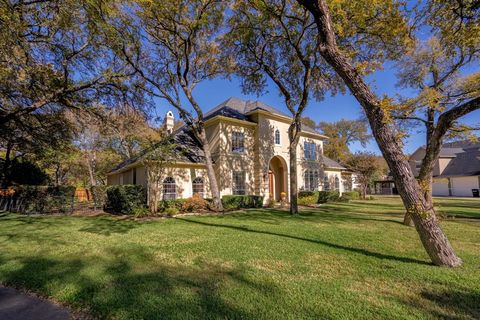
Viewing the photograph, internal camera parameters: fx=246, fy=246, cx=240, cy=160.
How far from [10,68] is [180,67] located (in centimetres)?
797

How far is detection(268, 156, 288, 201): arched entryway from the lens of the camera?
21.0 meters

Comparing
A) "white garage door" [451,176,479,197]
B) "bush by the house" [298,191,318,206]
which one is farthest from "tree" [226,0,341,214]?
"white garage door" [451,176,479,197]

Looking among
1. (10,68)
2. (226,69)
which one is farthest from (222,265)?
(226,69)

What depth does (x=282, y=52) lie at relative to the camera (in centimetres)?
1520

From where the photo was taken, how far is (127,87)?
12594 mm

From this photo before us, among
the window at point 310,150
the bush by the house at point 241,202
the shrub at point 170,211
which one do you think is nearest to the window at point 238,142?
the bush by the house at point 241,202

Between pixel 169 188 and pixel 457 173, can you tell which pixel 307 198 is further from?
pixel 457 173

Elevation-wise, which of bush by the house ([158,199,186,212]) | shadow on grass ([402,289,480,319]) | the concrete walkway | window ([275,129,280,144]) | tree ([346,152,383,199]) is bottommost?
the concrete walkway

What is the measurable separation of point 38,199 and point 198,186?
31.8ft

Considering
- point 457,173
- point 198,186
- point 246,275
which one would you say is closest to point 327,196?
point 198,186

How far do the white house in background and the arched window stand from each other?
1097 inches

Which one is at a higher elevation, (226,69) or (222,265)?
(226,69)

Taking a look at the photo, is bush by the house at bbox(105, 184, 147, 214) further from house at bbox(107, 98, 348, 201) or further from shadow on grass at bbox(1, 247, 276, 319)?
shadow on grass at bbox(1, 247, 276, 319)

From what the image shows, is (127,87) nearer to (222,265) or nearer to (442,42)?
(222,265)
